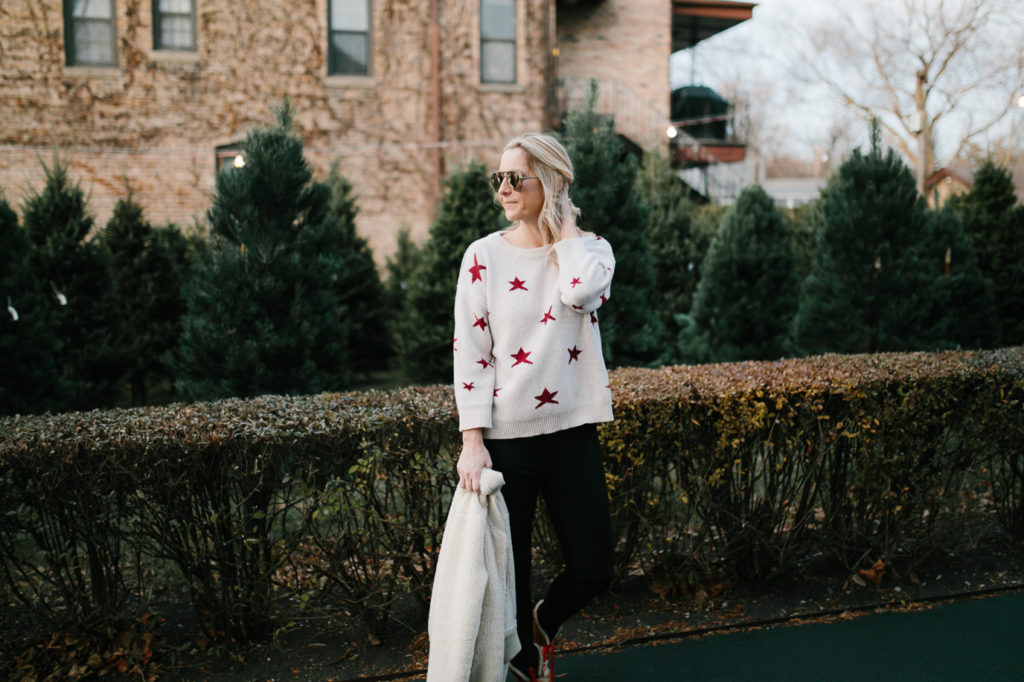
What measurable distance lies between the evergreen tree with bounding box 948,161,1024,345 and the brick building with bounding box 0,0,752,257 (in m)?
8.50

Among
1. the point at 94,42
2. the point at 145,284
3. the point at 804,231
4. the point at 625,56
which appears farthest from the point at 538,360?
the point at 625,56

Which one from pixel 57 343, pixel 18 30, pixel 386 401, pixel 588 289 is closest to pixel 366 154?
pixel 18 30

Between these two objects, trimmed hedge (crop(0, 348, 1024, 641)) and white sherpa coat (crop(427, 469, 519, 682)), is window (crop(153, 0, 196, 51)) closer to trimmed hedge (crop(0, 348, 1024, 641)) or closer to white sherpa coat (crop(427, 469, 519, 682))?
trimmed hedge (crop(0, 348, 1024, 641))

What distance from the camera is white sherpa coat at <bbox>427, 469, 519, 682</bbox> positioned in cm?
254

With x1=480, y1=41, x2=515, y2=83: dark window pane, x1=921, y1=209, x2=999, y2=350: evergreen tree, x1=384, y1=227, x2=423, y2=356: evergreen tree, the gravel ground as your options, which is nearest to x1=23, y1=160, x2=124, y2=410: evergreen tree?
x1=384, y1=227, x2=423, y2=356: evergreen tree

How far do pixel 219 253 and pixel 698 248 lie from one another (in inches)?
369

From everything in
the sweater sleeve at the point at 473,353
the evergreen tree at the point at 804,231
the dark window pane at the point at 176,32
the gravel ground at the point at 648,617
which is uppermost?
the dark window pane at the point at 176,32

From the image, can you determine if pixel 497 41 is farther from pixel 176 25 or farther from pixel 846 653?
pixel 846 653

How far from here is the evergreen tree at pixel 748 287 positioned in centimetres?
932

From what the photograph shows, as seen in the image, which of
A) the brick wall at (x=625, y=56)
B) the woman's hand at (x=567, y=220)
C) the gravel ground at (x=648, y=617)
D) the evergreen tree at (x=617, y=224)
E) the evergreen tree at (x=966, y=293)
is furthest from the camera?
the brick wall at (x=625, y=56)

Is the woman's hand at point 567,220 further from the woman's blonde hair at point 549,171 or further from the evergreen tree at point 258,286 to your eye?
the evergreen tree at point 258,286

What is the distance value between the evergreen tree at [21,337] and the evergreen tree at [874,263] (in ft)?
25.4

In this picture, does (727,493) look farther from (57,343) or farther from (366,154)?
(366,154)

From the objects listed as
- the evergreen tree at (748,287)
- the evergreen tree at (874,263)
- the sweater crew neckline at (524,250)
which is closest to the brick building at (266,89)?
the evergreen tree at (748,287)
